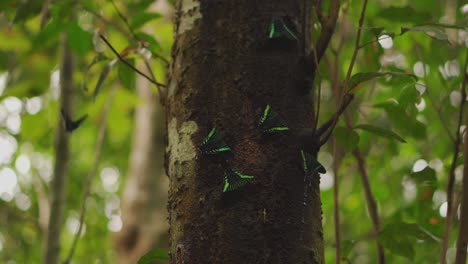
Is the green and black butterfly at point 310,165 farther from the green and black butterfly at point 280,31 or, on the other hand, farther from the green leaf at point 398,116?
the green leaf at point 398,116

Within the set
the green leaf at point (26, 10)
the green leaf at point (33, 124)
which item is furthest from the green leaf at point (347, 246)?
the green leaf at point (33, 124)

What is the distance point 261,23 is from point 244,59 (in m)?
0.07

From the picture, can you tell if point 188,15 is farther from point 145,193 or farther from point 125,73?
point 145,193

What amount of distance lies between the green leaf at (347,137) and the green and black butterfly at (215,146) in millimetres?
247

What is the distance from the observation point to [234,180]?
0.67 meters

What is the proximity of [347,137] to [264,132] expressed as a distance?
222 millimetres

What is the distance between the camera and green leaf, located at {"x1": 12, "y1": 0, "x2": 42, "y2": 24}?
48.0 inches

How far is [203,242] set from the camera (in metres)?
0.67

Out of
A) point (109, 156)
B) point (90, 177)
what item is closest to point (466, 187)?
point (90, 177)

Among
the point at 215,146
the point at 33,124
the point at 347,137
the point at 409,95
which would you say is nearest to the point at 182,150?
the point at 215,146

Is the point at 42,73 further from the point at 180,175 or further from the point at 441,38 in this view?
the point at 441,38

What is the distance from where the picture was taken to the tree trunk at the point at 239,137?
661 mm

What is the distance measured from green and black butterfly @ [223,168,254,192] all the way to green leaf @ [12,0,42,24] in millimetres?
780

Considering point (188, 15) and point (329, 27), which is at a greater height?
point (188, 15)
